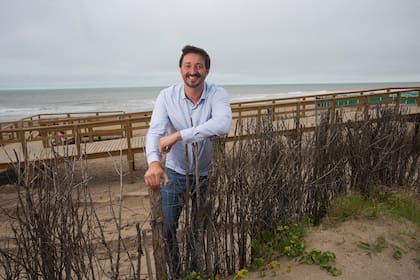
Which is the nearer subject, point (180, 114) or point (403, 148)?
point (180, 114)

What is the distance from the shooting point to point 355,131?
3.14m

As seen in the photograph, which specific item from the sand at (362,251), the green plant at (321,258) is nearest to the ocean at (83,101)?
the sand at (362,251)

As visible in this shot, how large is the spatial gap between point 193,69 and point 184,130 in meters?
0.43

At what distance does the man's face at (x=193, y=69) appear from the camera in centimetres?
177

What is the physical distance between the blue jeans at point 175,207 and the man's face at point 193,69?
0.65 m

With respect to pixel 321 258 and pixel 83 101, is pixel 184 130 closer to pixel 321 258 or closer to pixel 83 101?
pixel 321 258

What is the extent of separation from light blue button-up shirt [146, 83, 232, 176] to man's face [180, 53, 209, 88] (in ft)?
0.36

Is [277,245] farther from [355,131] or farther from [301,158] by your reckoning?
[355,131]

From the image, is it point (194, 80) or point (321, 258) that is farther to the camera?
point (321, 258)

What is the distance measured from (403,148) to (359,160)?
0.92 m

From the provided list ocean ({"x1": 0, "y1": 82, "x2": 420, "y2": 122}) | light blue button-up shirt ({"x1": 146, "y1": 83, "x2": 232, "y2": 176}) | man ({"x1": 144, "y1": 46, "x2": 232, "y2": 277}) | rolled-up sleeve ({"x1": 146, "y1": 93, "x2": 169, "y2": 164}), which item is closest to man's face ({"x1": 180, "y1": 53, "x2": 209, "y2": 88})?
man ({"x1": 144, "y1": 46, "x2": 232, "y2": 277})

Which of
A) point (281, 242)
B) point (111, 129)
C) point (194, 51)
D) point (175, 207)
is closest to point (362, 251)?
point (281, 242)

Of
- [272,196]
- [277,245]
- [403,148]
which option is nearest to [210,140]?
[272,196]

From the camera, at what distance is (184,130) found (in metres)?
1.61
